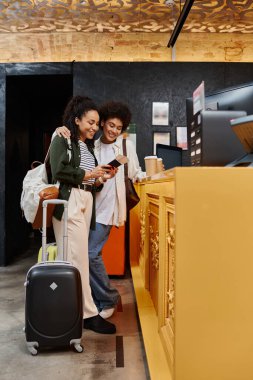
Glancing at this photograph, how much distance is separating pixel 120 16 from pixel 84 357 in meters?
4.47

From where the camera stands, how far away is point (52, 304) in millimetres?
2105

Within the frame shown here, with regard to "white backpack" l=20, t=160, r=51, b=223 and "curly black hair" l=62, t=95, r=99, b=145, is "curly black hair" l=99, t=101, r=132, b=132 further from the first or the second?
"white backpack" l=20, t=160, r=51, b=223

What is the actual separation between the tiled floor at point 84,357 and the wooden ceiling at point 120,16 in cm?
378

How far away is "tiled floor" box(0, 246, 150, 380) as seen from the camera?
1.98 meters

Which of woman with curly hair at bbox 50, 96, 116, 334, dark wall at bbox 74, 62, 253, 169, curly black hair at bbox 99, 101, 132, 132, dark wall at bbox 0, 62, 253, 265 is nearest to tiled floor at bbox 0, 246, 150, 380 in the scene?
woman with curly hair at bbox 50, 96, 116, 334

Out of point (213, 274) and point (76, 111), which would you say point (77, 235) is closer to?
point (76, 111)

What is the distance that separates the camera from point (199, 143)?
190 centimetres

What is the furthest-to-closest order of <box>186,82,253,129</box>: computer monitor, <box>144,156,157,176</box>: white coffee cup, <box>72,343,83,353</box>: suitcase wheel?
<box>144,156,157,176</box>: white coffee cup → <box>72,343,83,353</box>: suitcase wheel → <box>186,82,253,129</box>: computer monitor

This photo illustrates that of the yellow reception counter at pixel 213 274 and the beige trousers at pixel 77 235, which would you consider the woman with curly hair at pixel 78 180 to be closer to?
the beige trousers at pixel 77 235

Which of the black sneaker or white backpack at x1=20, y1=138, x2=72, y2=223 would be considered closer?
white backpack at x1=20, y1=138, x2=72, y2=223

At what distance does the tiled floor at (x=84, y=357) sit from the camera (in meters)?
1.98

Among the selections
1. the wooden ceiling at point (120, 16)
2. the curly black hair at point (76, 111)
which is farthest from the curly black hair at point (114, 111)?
the wooden ceiling at point (120, 16)

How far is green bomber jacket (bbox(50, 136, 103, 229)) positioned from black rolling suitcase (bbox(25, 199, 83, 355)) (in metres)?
0.38

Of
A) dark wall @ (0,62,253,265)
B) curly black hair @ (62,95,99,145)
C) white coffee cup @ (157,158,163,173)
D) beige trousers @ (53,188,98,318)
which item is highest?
dark wall @ (0,62,253,265)
